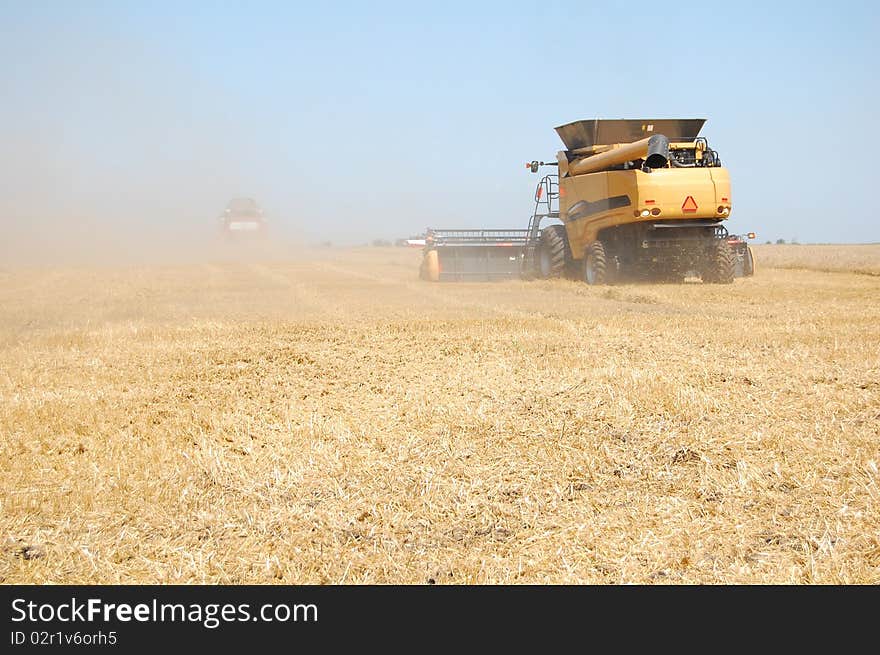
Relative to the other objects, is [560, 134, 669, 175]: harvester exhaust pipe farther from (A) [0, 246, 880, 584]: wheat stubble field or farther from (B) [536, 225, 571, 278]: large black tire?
A: (A) [0, 246, 880, 584]: wheat stubble field

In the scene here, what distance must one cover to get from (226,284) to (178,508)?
15718 millimetres

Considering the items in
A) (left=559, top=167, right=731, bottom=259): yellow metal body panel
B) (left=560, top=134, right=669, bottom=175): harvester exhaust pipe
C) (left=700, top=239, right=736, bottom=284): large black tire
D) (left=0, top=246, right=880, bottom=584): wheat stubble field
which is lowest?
(left=0, top=246, right=880, bottom=584): wheat stubble field

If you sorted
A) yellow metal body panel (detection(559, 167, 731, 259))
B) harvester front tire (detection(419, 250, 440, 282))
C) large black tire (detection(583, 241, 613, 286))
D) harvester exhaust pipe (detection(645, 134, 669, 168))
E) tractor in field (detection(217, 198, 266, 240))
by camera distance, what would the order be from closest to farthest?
harvester exhaust pipe (detection(645, 134, 669, 168))
yellow metal body panel (detection(559, 167, 731, 259))
large black tire (detection(583, 241, 613, 286))
harvester front tire (detection(419, 250, 440, 282))
tractor in field (detection(217, 198, 266, 240))

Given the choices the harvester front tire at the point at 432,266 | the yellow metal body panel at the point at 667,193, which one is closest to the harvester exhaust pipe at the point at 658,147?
the yellow metal body panel at the point at 667,193

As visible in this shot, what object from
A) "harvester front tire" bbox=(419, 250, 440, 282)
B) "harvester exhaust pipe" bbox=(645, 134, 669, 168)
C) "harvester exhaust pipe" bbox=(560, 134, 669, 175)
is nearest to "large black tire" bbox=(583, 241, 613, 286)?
"harvester exhaust pipe" bbox=(560, 134, 669, 175)

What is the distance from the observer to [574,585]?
3209 mm

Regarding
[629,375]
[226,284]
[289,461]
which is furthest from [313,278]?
[289,461]

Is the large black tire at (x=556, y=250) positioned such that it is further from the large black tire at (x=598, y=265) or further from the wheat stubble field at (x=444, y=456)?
the wheat stubble field at (x=444, y=456)

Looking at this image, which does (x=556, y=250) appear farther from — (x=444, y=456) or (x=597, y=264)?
(x=444, y=456)

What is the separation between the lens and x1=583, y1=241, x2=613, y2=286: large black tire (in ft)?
56.5

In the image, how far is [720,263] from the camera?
1702 centimetres

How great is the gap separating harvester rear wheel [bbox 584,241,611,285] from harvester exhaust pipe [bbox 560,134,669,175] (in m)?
1.55

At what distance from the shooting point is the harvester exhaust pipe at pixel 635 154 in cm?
1576
